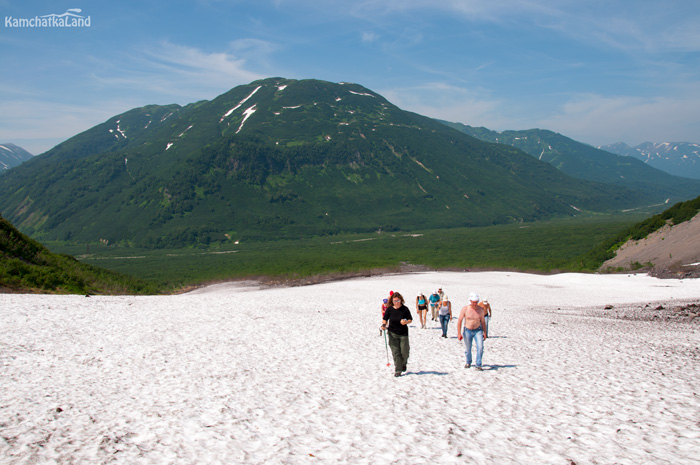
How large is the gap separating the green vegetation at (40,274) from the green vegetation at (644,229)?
5610cm

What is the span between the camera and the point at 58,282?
27.8 m

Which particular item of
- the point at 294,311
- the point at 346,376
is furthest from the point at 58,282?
the point at 346,376

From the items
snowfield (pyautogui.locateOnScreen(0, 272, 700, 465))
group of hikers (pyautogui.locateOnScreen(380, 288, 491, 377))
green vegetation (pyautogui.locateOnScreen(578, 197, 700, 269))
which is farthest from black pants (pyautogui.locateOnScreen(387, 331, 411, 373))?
green vegetation (pyautogui.locateOnScreen(578, 197, 700, 269))

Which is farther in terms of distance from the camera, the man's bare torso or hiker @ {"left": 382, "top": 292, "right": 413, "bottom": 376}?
the man's bare torso

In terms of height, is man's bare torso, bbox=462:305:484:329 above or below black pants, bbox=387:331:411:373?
above

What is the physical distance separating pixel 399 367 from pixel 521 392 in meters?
3.32

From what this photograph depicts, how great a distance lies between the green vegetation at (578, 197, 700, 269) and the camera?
54656 millimetres

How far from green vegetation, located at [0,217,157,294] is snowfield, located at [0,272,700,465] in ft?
16.0

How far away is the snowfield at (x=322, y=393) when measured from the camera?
305 inches

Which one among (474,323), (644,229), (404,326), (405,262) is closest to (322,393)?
(404,326)

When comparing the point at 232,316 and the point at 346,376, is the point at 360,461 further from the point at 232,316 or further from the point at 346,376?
the point at 232,316

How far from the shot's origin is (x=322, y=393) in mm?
11094

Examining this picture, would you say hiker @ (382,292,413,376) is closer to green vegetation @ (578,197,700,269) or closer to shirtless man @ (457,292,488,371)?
shirtless man @ (457,292,488,371)

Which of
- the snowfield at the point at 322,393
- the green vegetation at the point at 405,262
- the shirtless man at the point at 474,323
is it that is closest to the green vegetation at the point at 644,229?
the green vegetation at the point at 405,262
